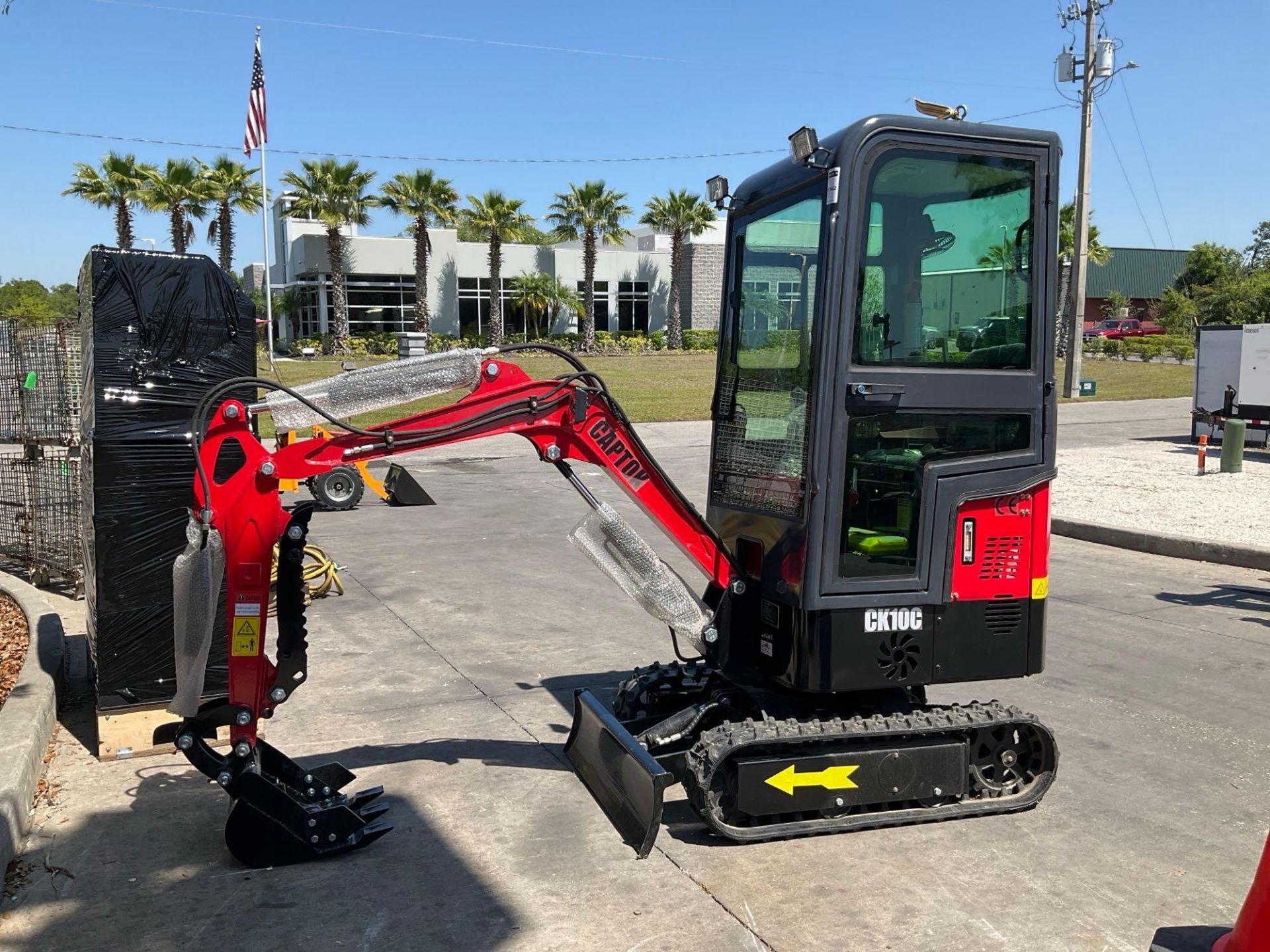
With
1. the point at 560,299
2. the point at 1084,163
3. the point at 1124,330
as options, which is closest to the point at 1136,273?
the point at 1124,330

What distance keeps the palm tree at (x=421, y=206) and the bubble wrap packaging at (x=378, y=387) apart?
45.4m

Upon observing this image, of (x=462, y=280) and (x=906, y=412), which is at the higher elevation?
(x=462, y=280)

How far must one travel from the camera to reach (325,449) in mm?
4520

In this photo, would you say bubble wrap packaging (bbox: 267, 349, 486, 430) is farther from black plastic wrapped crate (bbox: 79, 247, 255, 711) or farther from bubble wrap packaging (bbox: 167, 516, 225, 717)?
black plastic wrapped crate (bbox: 79, 247, 255, 711)

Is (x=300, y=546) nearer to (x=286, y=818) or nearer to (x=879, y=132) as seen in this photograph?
(x=286, y=818)

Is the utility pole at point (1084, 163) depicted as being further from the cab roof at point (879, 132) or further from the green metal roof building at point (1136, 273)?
the green metal roof building at point (1136, 273)

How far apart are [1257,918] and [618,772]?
8.60 ft

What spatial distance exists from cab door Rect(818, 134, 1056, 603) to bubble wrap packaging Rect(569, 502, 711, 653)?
2.36 feet

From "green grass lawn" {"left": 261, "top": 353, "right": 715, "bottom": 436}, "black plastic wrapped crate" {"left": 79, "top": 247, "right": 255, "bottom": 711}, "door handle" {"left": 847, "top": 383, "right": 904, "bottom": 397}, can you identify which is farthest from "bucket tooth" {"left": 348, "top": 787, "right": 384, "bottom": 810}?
"green grass lawn" {"left": 261, "top": 353, "right": 715, "bottom": 436}

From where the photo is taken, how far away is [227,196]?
48.8 m

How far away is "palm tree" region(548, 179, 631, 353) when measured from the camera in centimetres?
5294

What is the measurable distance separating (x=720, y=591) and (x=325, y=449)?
2.03 metres

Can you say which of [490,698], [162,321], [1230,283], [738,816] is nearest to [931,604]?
[738,816]

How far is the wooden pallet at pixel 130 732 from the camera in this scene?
19.2 feet
